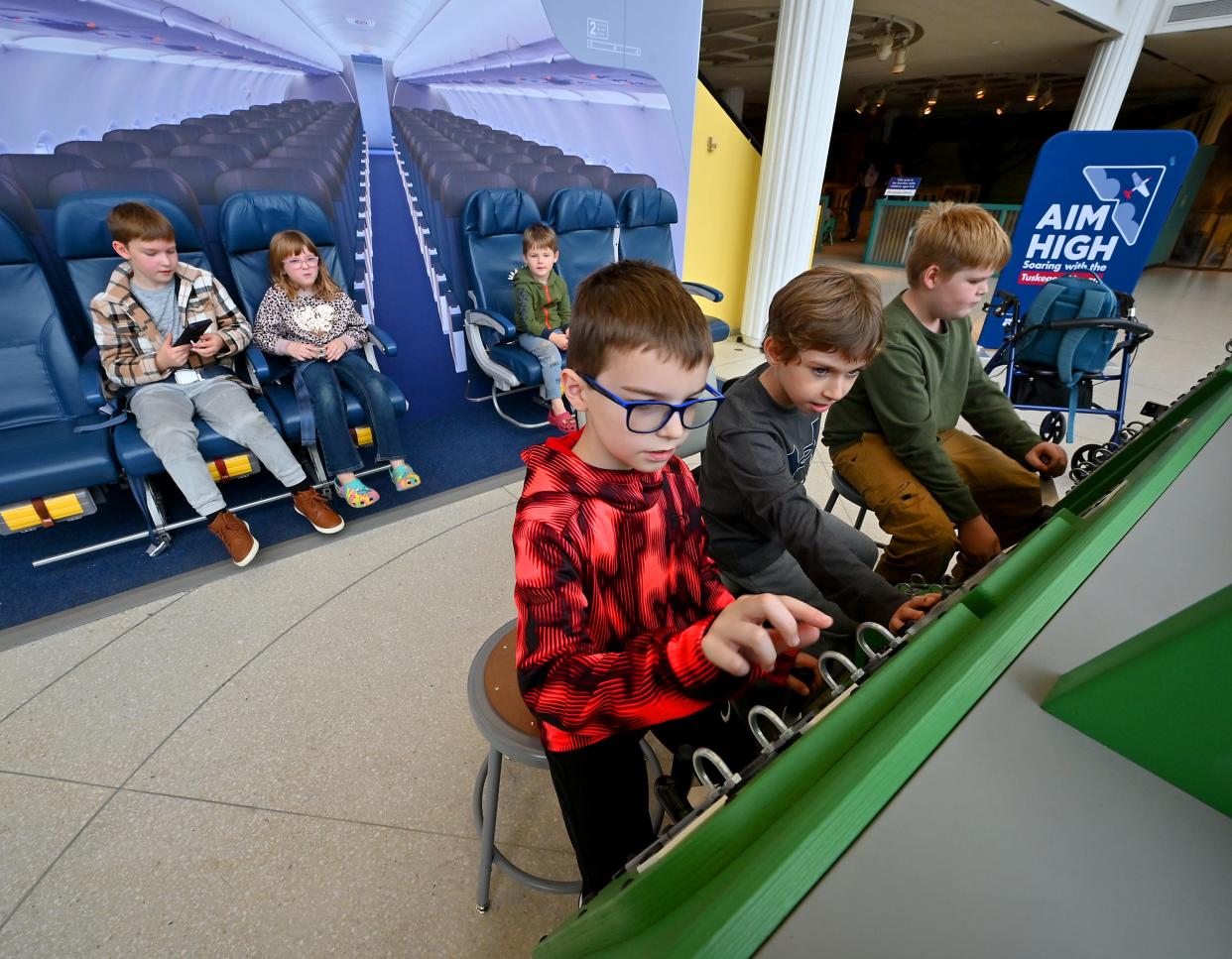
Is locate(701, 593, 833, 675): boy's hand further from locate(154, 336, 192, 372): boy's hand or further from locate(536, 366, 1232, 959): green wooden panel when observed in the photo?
locate(154, 336, 192, 372): boy's hand

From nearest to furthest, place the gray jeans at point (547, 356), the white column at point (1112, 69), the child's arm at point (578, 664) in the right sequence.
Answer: the child's arm at point (578, 664)
the gray jeans at point (547, 356)
the white column at point (1112, 69)

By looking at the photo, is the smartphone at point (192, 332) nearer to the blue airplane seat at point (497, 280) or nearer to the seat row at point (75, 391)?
the seat row at point (75, 391)

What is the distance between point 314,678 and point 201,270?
190 centimetres

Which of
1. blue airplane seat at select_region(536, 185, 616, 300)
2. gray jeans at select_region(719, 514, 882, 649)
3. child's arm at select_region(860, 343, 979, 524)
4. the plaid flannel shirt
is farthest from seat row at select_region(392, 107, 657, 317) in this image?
gray jeans at select_region(719, 514, 882, 649)

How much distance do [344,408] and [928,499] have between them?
240 cm

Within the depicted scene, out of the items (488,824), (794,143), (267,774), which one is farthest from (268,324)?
(794,143)

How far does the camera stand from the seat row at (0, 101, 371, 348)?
2.29 metres

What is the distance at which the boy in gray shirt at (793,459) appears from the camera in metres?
1.17

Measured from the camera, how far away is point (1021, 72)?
10.0m

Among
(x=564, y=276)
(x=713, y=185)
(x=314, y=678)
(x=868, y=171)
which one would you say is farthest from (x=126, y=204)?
(x=868, y=171)

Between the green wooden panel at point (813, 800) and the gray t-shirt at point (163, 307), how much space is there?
284 centimetres

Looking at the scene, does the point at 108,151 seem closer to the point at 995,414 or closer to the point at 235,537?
the point at 235,537

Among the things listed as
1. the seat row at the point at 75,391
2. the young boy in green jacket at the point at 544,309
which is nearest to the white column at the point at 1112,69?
the young boy in green jacket at the point at 544,309

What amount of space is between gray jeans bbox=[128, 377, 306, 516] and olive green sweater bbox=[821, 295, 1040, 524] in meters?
2.25
